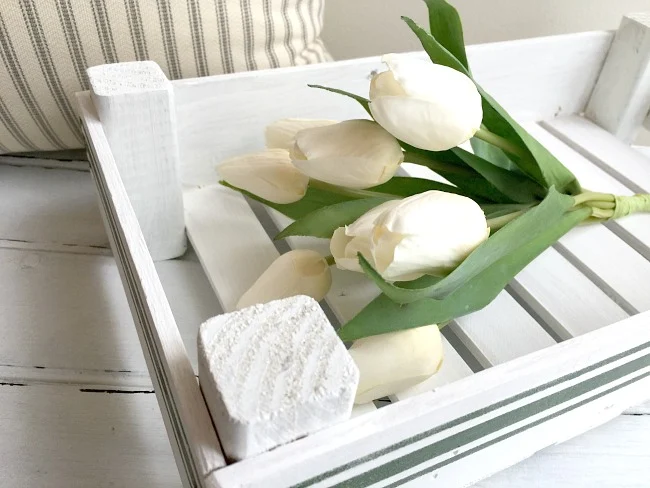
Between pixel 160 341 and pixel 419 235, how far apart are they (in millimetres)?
123

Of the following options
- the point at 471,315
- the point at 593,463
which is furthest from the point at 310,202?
the point at 593,463

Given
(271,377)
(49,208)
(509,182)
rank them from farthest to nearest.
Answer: (49,208), (509,182), (271,377)

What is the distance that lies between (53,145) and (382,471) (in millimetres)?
391

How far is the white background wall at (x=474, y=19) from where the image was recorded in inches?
29.2

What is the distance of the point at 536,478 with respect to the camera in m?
0.39

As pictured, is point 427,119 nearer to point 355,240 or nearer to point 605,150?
point 355,240

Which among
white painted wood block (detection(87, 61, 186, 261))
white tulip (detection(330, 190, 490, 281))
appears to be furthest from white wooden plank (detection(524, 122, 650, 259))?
white painted wood block (detection(87, 61, 186, 261))

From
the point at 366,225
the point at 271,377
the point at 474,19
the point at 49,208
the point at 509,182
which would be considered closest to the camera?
the point at 271,377

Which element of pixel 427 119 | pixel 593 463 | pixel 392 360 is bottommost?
pixel 593 463

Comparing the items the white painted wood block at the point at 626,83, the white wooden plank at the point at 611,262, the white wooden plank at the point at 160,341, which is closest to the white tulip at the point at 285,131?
the white wooden plank at the point at 160,341

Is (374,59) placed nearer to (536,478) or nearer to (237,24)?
(237,24)

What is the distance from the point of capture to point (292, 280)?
1.27 feet

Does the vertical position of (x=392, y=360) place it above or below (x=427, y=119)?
A: below

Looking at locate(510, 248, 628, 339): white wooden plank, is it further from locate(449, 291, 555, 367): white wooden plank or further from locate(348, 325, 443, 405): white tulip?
locate(348, 325, 443, 405): white tulip
